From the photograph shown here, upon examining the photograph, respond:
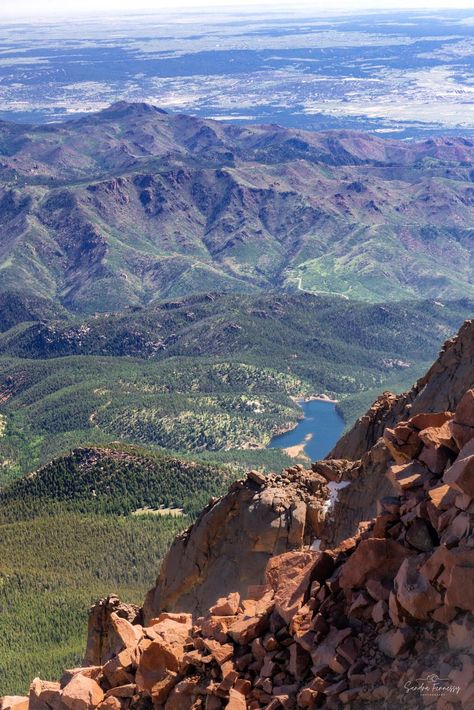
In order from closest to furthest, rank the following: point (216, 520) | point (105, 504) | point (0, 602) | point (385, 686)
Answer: point (385, 686)
point (216, 520)
point (0, 602)
point (105, 504)

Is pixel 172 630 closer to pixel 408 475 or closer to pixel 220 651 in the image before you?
pixel 220 651

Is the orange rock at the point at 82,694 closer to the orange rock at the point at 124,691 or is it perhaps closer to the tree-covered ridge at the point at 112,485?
the orange rock at the point at 124,691

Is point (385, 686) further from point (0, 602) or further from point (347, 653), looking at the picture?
point (0, 602)

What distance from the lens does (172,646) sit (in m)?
34.3

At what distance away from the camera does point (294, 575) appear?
113 ft

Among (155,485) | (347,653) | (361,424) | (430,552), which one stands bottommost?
(155,485)

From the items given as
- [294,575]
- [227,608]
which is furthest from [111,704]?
[294,575]

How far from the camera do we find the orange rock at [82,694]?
3444cm

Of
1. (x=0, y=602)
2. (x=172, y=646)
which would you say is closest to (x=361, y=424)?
(x=172, y=646)

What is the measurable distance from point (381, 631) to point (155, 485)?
5365 inches

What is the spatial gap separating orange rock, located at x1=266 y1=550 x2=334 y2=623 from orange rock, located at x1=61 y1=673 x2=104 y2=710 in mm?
6878

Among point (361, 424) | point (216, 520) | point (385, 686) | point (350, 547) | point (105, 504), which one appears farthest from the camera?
point (105, 504)

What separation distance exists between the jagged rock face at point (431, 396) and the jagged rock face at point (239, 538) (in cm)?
808

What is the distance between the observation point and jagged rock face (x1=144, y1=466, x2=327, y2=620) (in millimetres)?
50625
